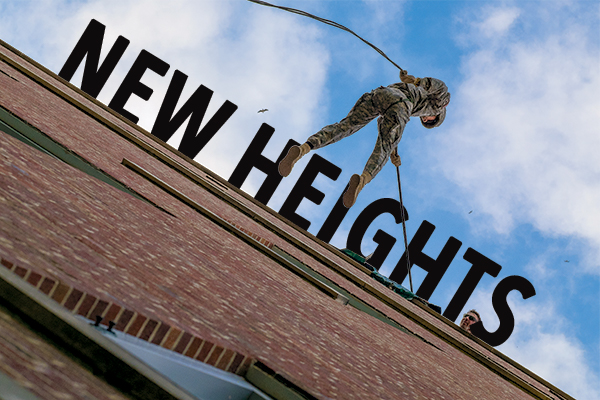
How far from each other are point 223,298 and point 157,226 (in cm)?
73

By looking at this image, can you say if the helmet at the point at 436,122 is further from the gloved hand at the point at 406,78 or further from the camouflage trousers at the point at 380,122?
the camouflage trousers at the point at 380,122

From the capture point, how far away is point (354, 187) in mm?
7281

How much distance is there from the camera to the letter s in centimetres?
1834

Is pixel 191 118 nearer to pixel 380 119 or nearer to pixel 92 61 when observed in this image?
pixel 92 61

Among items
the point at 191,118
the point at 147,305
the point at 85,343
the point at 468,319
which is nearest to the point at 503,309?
the point at 468,319

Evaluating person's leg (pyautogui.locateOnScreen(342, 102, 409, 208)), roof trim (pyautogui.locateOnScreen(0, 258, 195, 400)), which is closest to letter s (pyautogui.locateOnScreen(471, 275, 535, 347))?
person's leg (pyautogui.locateOnScreen(342, 102, 409, 208))

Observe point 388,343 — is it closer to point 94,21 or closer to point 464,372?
point 464,372

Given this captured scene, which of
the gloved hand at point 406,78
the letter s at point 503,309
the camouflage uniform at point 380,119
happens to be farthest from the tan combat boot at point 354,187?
the letter s at point 503,309

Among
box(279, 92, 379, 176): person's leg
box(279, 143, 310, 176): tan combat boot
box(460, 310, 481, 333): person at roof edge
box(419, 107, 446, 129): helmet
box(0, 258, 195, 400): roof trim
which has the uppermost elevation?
box(419, 107, 446, 129): helmet

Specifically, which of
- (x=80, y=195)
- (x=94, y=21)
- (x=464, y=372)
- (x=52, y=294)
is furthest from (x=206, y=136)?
(x=52, y=294)

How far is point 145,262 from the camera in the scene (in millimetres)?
1921

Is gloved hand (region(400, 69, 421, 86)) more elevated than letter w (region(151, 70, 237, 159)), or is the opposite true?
gloved hand (region(400, 69, 421, 86))

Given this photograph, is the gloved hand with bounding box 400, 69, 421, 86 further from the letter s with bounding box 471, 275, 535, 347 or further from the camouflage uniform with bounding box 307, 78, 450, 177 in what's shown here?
the letter s with bounding box 471, 275, 535, 347

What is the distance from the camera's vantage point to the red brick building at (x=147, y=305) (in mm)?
1126
